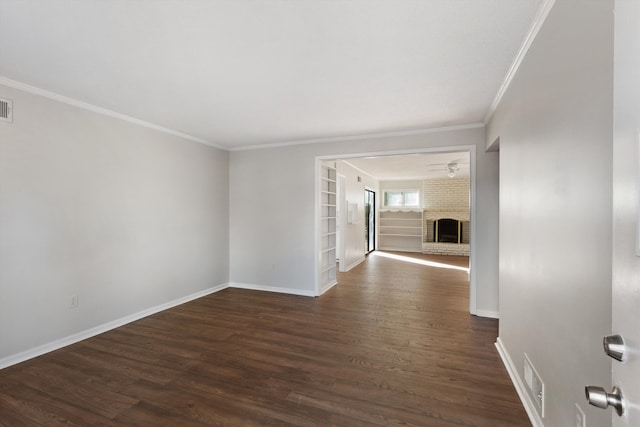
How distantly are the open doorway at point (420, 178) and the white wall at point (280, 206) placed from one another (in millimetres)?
116

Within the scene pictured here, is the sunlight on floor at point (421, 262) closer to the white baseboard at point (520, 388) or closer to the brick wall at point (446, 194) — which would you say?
the brick wall at point (446, 194)

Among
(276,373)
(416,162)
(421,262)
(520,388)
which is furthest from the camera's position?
(421,262)

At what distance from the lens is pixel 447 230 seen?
9.24 metres

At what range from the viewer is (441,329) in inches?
128

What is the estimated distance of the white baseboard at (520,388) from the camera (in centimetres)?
177

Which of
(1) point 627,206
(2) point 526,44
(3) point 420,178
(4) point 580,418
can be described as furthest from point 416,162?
(1) point 627,206

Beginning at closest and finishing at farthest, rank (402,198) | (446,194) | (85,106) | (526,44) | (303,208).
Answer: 1. (526,44)
2. (85,106)
3. (303,208)
4. (446,194)
5. (402,198)

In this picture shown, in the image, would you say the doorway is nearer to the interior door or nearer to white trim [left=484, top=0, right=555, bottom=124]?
white trim [left=484, top=0, right=555, bottom=124]

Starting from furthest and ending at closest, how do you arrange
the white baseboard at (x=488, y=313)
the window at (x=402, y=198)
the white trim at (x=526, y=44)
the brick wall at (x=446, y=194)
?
the window at (x=402, y=198), the brick wall at (x=446, y=194), the white baseboard at (x=488, y=313), the white trim at (x=526, y=44)

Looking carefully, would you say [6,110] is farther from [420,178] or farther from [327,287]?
[420,178]

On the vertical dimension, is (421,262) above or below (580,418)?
below

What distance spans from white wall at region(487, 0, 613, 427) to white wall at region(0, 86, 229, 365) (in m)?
4.01

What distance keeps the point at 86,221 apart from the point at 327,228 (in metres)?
3.39

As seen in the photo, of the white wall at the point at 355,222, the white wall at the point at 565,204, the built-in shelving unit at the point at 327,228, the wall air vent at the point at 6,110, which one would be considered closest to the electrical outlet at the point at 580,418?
the white wall at the point at 565,204
